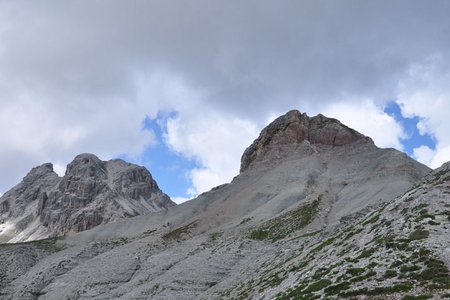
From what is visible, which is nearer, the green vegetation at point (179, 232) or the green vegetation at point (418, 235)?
the green vegetation at point (418, 235)

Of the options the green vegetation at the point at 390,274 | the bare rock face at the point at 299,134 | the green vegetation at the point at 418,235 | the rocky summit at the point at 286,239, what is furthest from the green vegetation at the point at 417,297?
the bare rock face at the point at 299,134

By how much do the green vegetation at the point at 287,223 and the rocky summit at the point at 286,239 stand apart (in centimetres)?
41

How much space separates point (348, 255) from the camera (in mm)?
40312

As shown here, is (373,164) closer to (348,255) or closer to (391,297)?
(348,255)

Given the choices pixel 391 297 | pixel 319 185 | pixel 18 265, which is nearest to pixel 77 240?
pixel 18 265

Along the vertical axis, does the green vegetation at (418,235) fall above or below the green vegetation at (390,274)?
above

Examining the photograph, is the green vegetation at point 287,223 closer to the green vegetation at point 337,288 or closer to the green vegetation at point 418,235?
the green vegetation at point 418,235

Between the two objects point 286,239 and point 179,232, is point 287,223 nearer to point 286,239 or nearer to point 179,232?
point 286,239

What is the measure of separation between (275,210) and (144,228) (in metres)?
51.7

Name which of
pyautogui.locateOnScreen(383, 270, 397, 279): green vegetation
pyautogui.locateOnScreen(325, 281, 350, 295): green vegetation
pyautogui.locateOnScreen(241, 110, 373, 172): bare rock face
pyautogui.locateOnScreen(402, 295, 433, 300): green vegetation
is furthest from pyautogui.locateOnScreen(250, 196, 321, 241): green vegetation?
pyautogui.locateOnScreen(241, 110, 373, 172): bare rock face

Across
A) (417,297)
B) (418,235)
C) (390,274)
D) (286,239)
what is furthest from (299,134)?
(417,297)

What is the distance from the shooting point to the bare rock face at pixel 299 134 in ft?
579

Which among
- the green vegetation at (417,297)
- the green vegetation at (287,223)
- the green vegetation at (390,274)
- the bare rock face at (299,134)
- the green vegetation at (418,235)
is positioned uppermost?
the bare rock face at (299,134)

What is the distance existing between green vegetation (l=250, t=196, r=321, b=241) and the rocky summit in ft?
1.33
